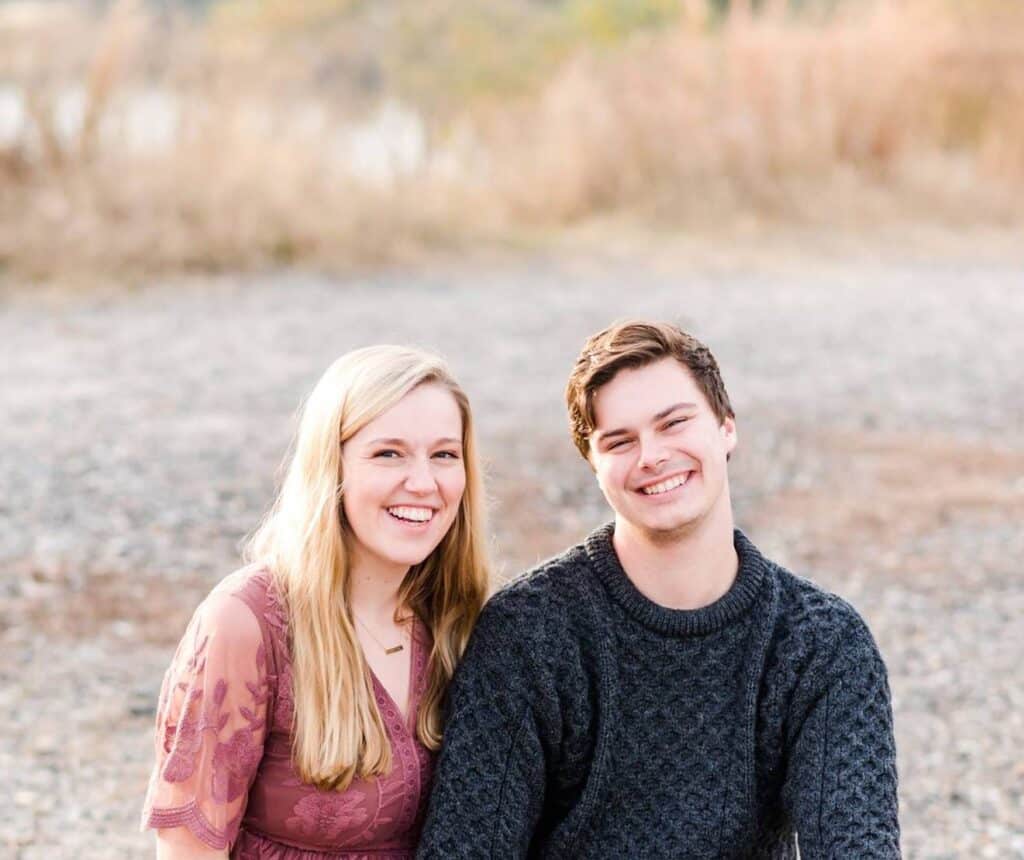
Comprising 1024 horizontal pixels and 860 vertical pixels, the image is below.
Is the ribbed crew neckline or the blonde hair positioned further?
the ribbed crew neckline

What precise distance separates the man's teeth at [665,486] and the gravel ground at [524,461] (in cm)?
168

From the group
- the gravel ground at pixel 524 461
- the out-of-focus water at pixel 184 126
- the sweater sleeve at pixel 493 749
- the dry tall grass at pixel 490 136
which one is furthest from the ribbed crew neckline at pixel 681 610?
the out-of-focus water at pixel 184 126

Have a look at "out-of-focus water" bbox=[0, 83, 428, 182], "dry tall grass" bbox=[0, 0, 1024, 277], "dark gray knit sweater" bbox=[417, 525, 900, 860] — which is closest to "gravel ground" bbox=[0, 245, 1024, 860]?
"dry tall grass" bbox=[0, 0, 1024, 277]

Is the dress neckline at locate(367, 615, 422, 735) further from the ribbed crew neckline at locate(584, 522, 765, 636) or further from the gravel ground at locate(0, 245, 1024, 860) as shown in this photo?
the gravel ground at locate(0, 245, 1024, 860)

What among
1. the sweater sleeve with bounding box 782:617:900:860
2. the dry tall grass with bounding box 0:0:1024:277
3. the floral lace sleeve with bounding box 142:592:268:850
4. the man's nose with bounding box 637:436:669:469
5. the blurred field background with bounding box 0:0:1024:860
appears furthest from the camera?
the dry tall grass with bounding box 0:0:1024:277

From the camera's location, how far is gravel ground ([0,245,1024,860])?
4520 millimetres

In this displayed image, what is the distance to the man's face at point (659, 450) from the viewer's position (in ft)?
9.19

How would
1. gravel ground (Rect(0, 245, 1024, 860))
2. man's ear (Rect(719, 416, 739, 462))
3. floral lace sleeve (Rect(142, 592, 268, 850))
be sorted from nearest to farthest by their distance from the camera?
floral lace sleeve (Rect(142, 592, 268, 850)), man's ear (Rect(719, 416, 739, 462)), gravel ground (Rect(0, 245, 1024, 860))

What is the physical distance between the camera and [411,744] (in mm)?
2770

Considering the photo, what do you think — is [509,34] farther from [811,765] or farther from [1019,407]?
[811,765]

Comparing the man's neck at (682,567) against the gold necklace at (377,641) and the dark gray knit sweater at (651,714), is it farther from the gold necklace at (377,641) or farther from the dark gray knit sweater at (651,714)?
the gold necklace at (377,641)

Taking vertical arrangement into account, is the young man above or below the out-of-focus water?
below

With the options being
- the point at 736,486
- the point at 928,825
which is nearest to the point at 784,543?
the point at 736,486

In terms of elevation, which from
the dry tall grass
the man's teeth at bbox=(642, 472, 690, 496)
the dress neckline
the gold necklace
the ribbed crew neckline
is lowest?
the dress neckline
